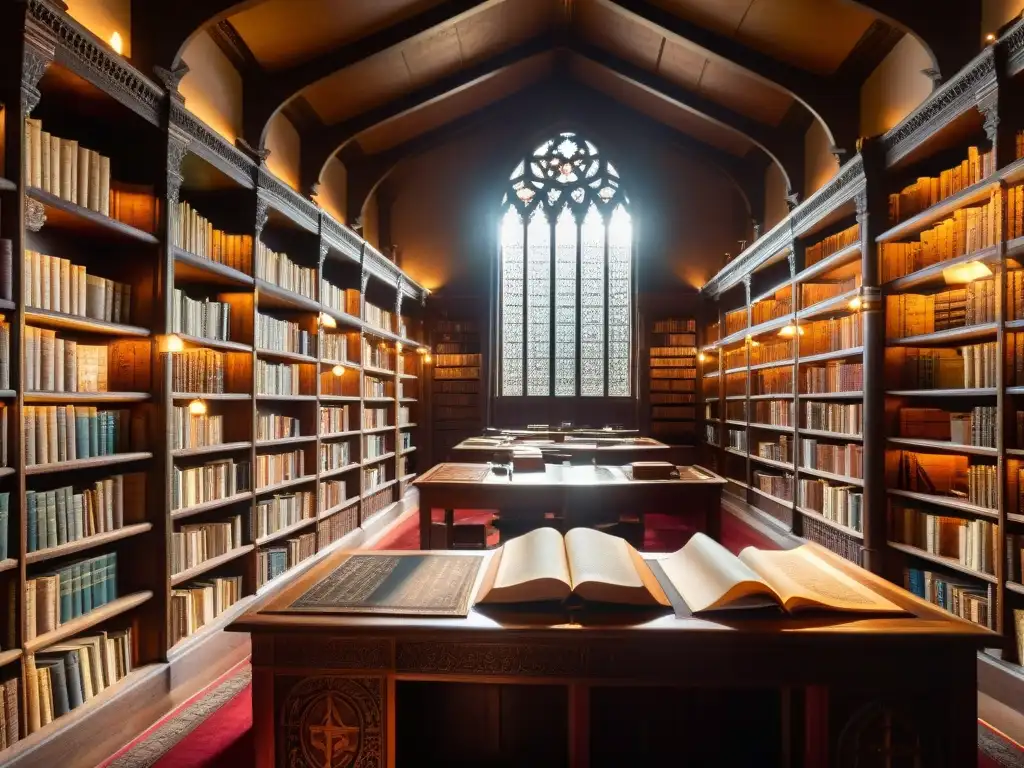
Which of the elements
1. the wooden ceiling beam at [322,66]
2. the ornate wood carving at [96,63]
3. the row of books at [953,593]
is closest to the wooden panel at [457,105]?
the wooden ceiling beam at [322,66]

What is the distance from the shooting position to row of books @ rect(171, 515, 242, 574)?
3242 millimetres

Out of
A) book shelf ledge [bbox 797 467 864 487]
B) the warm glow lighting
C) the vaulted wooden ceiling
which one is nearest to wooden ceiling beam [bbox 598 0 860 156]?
the vaulted wooden ceiling

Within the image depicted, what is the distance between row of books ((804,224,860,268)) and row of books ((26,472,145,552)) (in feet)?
16.0

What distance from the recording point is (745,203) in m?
9.28

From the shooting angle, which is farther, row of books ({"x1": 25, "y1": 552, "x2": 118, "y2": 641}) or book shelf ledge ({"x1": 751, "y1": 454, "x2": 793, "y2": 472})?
book shelf ledge ({"x1": 751, "y1": 454, "x2": 793, "y2": 472})

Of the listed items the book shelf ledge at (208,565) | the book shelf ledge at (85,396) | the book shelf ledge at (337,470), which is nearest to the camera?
the book shelf ledge at (85,396)

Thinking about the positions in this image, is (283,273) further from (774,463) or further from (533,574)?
(774,463)

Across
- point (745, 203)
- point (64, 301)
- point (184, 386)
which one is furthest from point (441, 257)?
point (64, 301)

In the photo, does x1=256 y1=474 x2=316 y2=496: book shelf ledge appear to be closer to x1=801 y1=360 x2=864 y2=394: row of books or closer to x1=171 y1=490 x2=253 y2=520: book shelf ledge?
x1=171 y1=490 x2=253 y2=520: book shelf ledge

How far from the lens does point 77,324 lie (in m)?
2.60

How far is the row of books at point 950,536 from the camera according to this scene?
10.2ft

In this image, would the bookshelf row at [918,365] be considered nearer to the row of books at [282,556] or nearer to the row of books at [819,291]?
the row of books at [819,291]

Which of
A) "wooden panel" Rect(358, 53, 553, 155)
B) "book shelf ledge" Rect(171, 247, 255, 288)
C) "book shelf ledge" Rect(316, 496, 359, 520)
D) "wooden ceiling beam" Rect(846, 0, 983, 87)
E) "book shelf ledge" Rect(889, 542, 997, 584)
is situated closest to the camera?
→ "book shelf ledge" Rect(889, 542, 997, 584)

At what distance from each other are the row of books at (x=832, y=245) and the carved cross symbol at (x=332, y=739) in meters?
4.61
